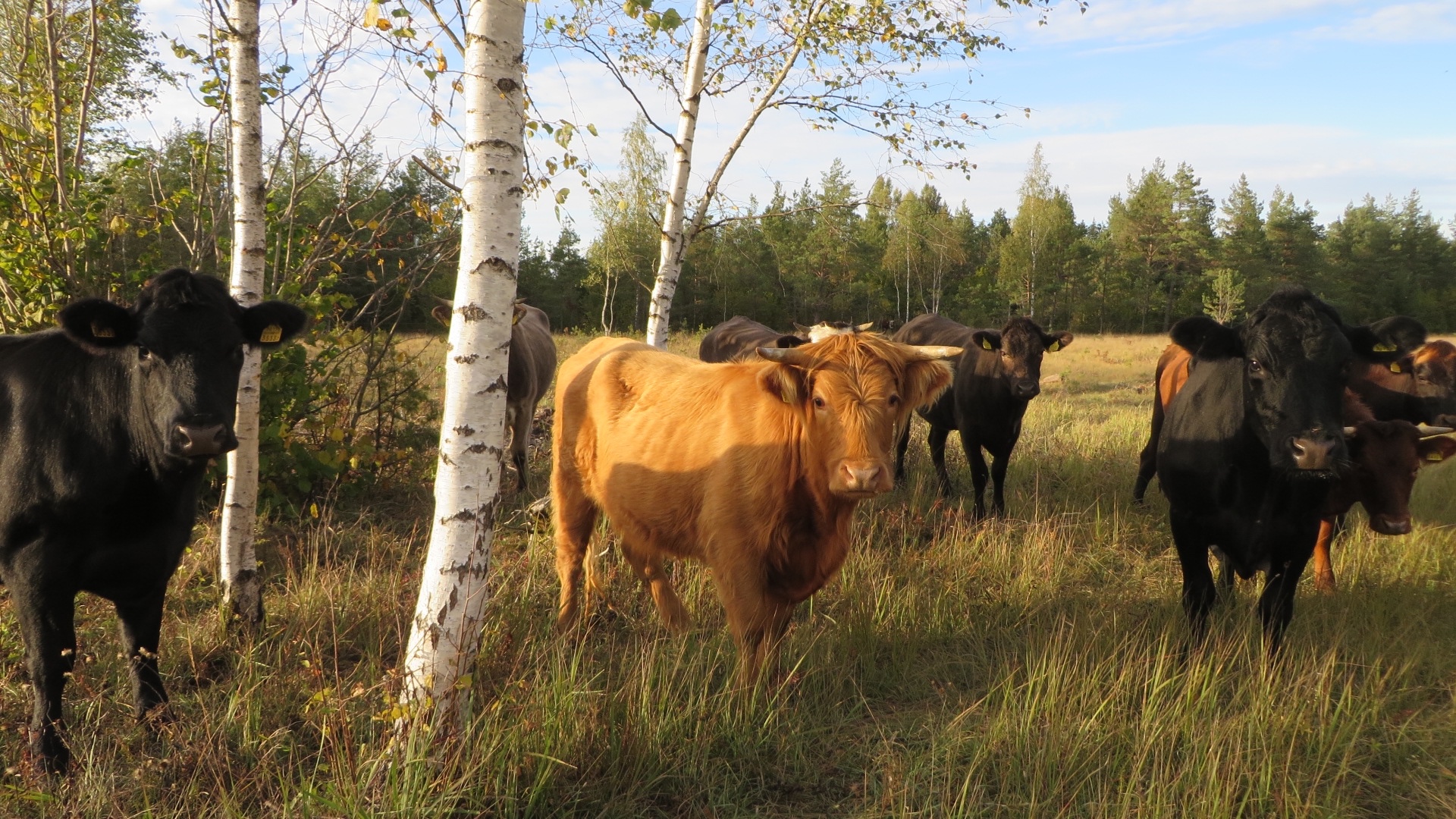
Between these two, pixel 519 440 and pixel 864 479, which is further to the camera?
pixel 519 440

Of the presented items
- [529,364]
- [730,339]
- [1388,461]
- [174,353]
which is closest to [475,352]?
[174,353]

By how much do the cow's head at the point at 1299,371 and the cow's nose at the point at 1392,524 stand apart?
4.64 feet

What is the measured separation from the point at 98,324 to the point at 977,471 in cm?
733

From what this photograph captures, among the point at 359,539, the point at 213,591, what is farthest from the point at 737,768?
the point at 359,539

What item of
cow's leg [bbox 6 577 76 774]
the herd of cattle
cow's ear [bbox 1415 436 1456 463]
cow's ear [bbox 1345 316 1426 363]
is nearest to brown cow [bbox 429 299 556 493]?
the herd of cattle

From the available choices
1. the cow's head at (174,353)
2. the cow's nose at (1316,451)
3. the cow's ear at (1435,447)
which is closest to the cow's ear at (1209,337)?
the cow's nose at (1316,451)

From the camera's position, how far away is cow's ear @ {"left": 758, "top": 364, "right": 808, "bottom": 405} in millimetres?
4047

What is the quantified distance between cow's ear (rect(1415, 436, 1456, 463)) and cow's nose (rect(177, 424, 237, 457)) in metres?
7.12

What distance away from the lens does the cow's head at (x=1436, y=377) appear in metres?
7.69

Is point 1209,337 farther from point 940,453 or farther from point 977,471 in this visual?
point 940,453

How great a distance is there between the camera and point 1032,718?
142 inches

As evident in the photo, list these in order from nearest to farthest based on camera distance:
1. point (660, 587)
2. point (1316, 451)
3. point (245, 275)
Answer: point (1316, 451) → point (245, 275) → point (660, 587)

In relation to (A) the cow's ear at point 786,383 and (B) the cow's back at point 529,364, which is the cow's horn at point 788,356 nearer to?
(A) the cow's ear at point 786,383

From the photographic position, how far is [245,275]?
4434mm
